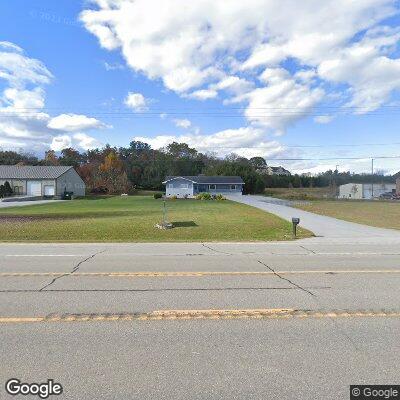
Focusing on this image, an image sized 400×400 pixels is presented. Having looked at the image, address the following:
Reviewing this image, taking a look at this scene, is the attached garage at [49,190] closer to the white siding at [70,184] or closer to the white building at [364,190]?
the white siding at [70,184]

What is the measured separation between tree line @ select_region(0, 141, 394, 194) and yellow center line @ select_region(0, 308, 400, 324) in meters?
76.1

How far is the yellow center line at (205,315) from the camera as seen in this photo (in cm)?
468

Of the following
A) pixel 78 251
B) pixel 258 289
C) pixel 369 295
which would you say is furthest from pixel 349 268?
pixel 78 251

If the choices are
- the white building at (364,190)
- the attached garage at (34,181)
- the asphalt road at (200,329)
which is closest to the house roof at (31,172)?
the attached garage at (34,181)

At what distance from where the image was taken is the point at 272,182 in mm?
103000

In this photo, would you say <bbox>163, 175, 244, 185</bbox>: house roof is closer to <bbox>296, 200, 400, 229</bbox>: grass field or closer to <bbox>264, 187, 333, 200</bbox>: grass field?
<bbox>264, 187, 333, 200</bbox>: grass field

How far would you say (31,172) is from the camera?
201 feet

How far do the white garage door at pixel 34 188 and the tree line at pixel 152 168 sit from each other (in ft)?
76.4

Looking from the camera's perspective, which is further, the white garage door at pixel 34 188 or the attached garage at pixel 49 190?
the white garage door at pixel 34 188

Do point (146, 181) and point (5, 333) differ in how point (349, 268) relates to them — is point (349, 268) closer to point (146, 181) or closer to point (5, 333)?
point (5, 333)

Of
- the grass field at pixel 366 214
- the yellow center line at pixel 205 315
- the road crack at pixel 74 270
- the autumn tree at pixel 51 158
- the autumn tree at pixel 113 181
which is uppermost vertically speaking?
the autumn tree at pixel 51 158

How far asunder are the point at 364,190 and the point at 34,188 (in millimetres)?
74586

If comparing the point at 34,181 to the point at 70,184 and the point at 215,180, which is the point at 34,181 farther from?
the point at 215,180

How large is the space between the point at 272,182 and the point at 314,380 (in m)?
102
